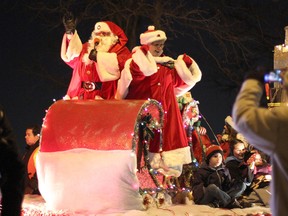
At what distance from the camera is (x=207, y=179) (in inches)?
286

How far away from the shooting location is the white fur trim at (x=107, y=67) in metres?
6.94

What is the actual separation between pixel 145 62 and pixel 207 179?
1.79m

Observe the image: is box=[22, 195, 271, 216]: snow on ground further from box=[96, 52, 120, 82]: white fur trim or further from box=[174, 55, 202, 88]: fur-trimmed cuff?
box=[96, 52, 120, 82]: white fur trim

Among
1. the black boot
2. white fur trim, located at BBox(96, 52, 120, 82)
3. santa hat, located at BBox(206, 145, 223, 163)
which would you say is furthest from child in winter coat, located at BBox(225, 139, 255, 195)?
white fur trim, located at BBox(96, 52, 120, 82)

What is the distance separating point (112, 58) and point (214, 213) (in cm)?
224

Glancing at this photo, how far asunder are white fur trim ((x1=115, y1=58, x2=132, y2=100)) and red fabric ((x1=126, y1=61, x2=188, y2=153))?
0.35ft

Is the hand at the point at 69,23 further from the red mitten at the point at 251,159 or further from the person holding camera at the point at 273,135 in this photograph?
the person holding camera at the point at 273,135

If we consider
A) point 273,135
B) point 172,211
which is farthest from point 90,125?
point 273,135

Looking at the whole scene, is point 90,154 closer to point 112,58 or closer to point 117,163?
point 117,163

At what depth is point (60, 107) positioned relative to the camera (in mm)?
6602

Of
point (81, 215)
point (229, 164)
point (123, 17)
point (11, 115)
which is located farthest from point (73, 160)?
point (123, 17)

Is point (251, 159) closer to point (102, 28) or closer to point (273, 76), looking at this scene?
point (102, 28)

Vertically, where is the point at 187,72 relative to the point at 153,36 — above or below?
below

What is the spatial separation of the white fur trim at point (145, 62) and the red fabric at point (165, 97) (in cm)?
21
